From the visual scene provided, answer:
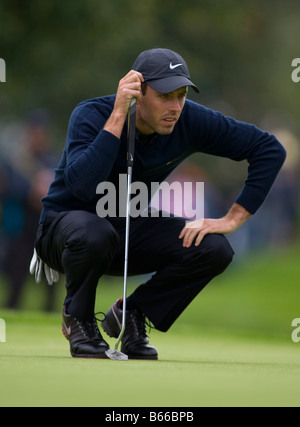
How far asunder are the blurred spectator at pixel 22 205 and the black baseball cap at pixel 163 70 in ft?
23.2

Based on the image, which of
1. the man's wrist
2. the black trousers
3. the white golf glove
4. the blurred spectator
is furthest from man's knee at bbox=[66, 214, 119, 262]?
the blurred spectator

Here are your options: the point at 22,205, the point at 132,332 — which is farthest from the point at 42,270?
the point at 22,205

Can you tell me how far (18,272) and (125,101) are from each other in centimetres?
817

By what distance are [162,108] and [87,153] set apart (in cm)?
62

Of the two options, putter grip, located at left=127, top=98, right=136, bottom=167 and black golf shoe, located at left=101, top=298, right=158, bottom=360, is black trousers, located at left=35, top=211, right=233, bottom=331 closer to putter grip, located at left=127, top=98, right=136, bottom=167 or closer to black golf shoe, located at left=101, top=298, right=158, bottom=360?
black golf shoe, located at left=101, top=298, right=158, bottom=360

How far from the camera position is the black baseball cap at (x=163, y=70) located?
599 cm

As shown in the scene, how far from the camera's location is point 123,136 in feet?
20.2

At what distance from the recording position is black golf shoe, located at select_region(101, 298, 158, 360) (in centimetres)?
617

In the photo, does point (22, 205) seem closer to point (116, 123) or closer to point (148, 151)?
point (148, 151)

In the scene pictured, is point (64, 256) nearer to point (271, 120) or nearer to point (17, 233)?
point (17, 233)

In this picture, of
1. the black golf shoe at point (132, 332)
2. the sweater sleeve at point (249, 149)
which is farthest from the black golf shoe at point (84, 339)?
the sweater sleeve at point (249, 149)

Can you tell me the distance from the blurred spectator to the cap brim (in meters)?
7.24

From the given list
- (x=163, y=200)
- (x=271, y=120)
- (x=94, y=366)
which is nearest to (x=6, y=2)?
(x=163, y=200)

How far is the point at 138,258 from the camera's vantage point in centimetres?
657
